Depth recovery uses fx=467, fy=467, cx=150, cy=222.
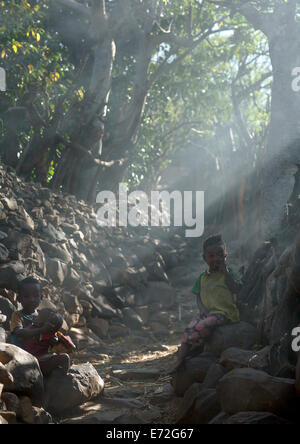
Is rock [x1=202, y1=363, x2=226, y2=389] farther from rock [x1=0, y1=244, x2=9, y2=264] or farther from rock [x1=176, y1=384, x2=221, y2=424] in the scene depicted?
rock [x1=0, y1=244, x2=9, y2=264]

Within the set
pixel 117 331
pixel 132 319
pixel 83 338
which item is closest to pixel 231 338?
pixel 83 338

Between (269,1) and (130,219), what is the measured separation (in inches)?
231

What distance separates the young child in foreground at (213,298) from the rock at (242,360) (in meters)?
0.47

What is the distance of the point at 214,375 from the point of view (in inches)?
143

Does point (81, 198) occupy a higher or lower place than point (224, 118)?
lower

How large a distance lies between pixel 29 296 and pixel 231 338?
1811mm

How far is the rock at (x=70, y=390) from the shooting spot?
372 cm

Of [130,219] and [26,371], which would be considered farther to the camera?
[130,219]

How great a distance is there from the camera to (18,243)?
6.11 metres

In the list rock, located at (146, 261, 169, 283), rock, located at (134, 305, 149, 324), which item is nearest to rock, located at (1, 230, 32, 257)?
rock, located at (134, 305, 149, 324)

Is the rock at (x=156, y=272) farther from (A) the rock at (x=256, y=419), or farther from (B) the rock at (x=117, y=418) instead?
(A) the rock at (x=256, y=419)
